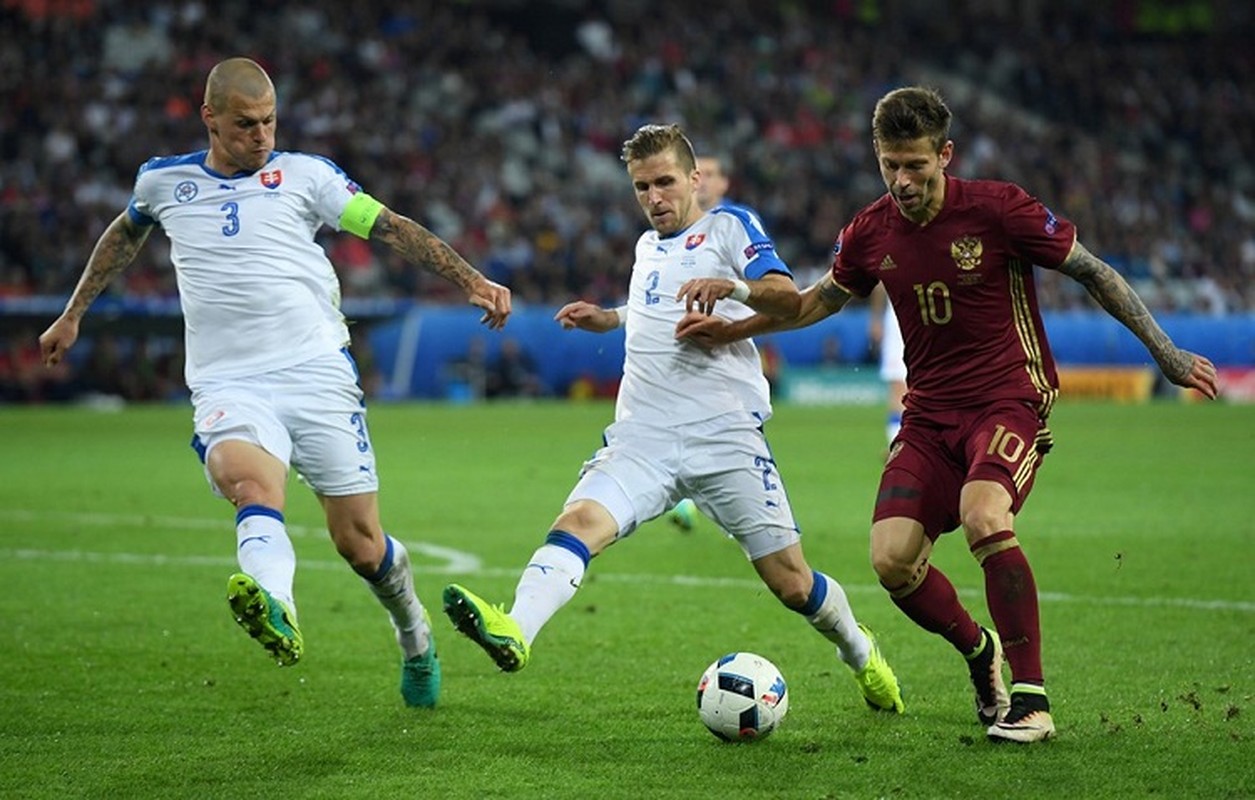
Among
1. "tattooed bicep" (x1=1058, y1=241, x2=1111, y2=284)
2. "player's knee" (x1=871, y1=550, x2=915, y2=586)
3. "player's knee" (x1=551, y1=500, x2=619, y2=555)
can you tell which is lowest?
"player's knee" (x1=871, y1=550, x2=915, y2=586)

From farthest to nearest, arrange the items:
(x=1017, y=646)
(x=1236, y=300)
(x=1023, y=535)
Answer: (x=1236, y=300), (x=1023, y=535), (x=1017, y=646)

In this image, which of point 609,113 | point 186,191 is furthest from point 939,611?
point 609,113

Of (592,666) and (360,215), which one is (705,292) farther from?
(592,666)

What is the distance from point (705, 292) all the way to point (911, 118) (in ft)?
3.08

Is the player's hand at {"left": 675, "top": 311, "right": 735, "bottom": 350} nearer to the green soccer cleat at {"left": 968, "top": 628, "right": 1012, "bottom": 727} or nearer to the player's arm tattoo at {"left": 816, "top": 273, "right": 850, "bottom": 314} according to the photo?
the player's arm tattoo at {"left": 816, "top": 273, "right": 850, "bottom": 314}

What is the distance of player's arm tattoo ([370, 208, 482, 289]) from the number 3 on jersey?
20.8 inches

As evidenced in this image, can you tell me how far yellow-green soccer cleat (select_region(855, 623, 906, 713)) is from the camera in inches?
261

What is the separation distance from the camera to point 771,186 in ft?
123

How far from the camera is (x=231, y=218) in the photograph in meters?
6.62

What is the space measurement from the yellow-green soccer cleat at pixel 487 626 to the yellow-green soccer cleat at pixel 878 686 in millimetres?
1483

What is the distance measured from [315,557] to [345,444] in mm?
5433

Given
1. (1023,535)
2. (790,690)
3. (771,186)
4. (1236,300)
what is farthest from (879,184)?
(790,690)

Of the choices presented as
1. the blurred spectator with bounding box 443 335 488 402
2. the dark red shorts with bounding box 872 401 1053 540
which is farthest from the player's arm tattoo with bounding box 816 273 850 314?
the blurred spectator with bounding box 443 335 488 402

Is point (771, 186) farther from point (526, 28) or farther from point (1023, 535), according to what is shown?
point (1023, 535)
